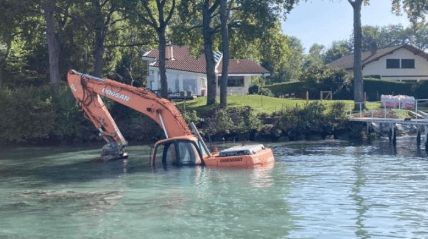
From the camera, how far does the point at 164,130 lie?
29.5 m

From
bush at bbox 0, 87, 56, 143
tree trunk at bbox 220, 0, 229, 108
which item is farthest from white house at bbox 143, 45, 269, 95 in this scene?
bush at bbox 0, 87, 56, 143

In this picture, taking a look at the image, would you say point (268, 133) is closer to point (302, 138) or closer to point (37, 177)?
point (302, 138)

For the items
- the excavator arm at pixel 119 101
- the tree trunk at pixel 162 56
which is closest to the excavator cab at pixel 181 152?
the excavator arm at pixel 119 101

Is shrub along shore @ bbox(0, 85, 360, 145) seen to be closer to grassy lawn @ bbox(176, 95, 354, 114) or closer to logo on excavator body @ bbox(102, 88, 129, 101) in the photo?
grassy lawn @ bbox(176, 95, 354, 114)

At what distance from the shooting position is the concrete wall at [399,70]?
82750 millimetres

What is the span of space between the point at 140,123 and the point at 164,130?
20.5m

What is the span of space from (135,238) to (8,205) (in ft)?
22.0

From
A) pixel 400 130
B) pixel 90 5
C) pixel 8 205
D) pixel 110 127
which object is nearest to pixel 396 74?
pixel 400 130

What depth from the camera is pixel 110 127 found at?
104ft

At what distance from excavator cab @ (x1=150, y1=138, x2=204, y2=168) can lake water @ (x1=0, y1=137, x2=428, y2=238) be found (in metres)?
0.63

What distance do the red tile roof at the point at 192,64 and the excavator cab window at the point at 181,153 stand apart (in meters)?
37.4

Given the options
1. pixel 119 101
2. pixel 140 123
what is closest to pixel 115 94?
pixel 119 101

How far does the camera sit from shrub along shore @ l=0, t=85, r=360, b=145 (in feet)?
155

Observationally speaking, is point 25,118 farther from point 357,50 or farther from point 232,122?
point 357,50
